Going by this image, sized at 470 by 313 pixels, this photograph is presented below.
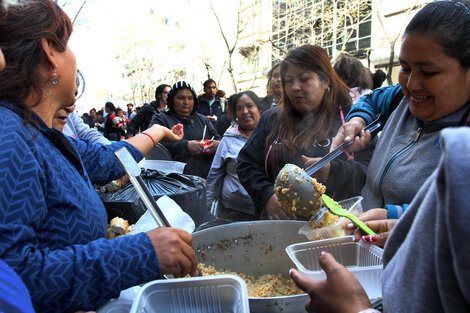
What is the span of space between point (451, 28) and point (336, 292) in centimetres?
102

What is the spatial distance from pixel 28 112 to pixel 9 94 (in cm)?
8

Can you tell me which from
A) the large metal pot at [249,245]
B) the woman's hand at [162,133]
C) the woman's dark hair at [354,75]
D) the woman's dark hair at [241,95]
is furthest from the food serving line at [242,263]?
the woman's dark hair at [354,75]

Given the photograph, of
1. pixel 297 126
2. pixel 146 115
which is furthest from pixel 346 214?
pixel 146 115

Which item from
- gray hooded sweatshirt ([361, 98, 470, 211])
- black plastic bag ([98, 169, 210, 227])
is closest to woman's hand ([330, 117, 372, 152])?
gray hooded sweatshirt ([361, 98, 470, 211])

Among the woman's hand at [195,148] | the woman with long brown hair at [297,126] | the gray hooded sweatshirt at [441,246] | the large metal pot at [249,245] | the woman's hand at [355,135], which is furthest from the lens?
the woman's hand at [195,148]

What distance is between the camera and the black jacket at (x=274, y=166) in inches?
69.5

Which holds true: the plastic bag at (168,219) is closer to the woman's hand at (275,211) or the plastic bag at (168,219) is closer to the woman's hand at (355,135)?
the woman's hand at (275,211)

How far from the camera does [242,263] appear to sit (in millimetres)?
1621

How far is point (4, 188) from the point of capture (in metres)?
0.81

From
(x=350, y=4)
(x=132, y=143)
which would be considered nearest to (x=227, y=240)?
(x=132, y=143)

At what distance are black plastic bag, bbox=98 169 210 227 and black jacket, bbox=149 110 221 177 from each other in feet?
4.64

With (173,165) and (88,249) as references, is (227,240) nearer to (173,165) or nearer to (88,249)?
(88,249)

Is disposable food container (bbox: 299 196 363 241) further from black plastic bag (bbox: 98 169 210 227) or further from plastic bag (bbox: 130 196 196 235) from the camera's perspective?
black plastic bag (bbox: 98 169 210 227)

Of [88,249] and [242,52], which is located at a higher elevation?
[242,52]
